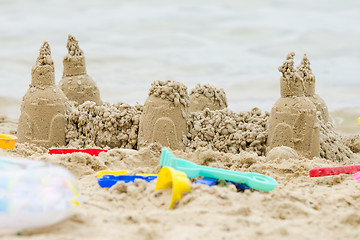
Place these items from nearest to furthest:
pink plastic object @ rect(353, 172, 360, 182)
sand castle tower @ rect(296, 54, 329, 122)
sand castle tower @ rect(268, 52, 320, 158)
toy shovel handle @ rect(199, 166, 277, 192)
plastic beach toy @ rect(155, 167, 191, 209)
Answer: plastic beach toy @ rect(155, 167, 191, 209) → toy shovel handle @ rect(199, 166, 277, 192) → pink plastic object @ rect(353, 172, 360, 182) → sand castle tower @ rect(268, 52, 320, 158) → sand castle tower @ rect(296, 54, 329, 122)

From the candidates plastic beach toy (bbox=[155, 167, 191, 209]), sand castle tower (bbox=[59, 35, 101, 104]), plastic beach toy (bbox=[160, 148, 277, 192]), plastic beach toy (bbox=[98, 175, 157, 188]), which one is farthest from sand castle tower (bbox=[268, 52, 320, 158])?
plastic beach toy (bbox=[155, 167, 191, 209])

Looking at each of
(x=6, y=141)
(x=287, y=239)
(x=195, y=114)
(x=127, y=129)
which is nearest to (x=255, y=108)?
(x=195, y=114)

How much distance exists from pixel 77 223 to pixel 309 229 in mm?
1057

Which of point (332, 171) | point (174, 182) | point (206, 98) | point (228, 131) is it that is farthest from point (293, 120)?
point (174, 182)

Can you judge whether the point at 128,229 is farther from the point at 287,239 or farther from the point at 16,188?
the point at 287,239

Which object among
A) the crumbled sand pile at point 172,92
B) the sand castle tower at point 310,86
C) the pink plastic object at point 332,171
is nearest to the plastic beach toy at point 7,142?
the crumbled sand pile at point 172,92

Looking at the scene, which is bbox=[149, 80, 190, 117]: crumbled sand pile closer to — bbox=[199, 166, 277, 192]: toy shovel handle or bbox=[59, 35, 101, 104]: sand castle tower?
bbox=[59, 35, 101, 104]: sand castle tower

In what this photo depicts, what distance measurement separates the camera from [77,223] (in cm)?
225

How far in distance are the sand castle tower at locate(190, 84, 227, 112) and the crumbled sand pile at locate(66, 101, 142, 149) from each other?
3.65 feet

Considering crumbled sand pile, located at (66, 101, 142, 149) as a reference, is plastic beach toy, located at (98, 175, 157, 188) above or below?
below

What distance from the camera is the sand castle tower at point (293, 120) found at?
19.1 feet

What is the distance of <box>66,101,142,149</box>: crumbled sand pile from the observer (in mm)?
6504

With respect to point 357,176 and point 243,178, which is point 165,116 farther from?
point 243,178

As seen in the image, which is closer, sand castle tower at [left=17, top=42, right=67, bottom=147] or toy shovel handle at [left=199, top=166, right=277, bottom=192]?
toy shovel handle at [left=199, top=166, right=277, bottom=192]
